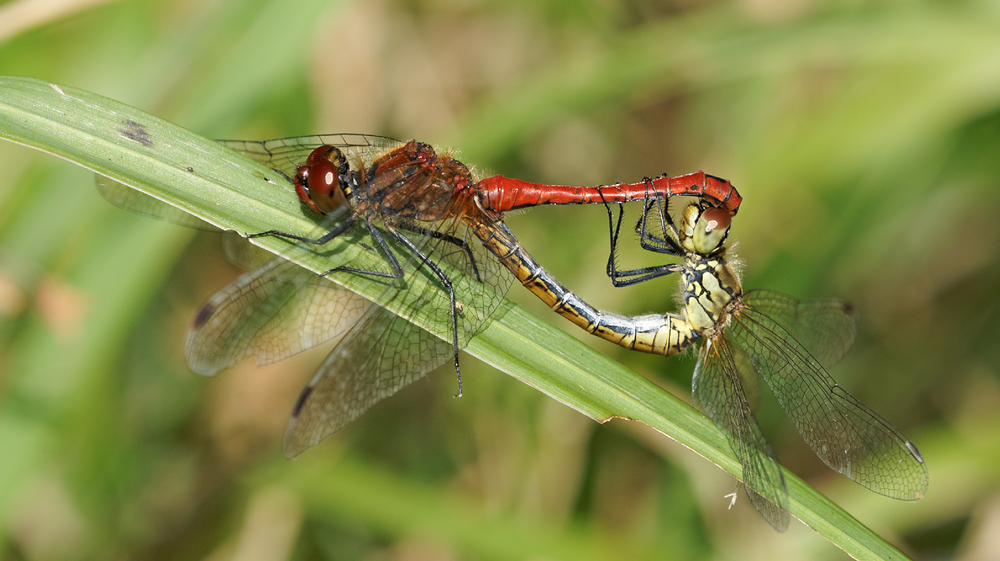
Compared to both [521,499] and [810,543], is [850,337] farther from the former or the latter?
[521,499]

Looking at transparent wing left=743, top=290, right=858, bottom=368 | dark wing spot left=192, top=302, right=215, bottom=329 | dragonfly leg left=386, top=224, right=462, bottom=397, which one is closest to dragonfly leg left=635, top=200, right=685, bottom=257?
transparent wing left=743, top=290, right=858, bottom=368

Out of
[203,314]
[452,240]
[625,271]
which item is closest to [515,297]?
[625,271]

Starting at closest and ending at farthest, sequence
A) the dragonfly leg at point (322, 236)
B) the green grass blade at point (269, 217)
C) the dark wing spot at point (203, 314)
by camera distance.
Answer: the green grass blade at point (269, 217)
the dragonfly leg at point (322, 236)
the dark wing spot at point (203, 314)

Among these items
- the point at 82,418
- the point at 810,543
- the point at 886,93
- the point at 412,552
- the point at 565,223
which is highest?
the point at 886,93

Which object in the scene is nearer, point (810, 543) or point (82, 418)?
point (82, 418)

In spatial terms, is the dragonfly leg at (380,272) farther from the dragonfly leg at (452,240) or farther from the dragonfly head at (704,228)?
the dragonfly head at (704,228)

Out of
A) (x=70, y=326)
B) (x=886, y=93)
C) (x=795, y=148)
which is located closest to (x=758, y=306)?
(x=795, y=148)

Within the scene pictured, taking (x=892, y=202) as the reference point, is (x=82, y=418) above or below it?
below

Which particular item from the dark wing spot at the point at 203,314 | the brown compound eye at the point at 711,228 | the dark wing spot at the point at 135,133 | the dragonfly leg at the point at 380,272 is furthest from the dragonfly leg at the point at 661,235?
the dark wing spot at the point at 135,133

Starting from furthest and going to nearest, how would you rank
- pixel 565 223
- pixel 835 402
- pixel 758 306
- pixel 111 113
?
pixel 565 223, pixel 758 306, pixel 835 402, pixel 111 113
